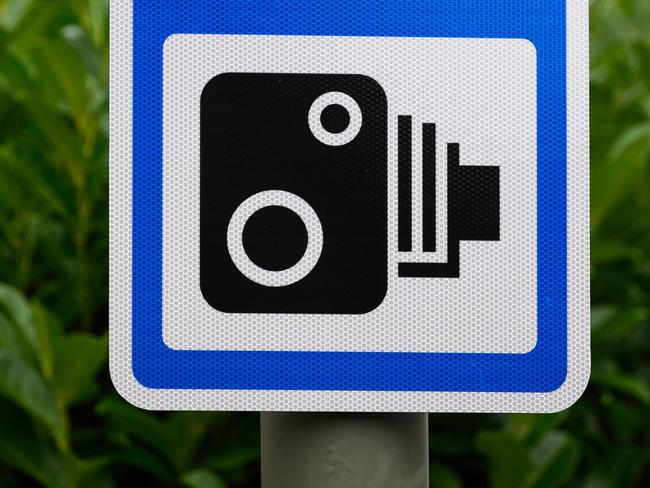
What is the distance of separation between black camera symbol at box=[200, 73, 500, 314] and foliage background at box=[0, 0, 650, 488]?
0.79 m

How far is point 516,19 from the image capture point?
90 cm

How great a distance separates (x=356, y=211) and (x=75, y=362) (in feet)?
2.98

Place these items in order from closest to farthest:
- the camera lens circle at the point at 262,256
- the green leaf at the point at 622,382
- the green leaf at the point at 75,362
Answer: the camera lens circle at the point at 262,256
the green leaf at the point at 75,362
the green leaf at the point at 622,382

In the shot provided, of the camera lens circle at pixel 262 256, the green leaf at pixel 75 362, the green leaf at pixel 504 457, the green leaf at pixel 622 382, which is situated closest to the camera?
the camera lens circle at pixel 262 256

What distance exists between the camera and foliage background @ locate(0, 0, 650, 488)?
167cm

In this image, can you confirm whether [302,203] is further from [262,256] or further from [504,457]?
[504,457]

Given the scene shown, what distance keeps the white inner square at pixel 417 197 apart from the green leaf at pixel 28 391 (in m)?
0.82

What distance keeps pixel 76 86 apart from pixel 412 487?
122 centimetres

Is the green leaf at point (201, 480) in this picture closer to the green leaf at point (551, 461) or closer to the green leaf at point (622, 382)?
the green leaf at point (551, 461)

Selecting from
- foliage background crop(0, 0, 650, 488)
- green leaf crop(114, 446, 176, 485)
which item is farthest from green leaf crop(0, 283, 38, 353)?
green leaf crop(114, 446, 176, 485)

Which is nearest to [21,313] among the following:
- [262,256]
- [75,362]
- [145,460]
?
[75,362]

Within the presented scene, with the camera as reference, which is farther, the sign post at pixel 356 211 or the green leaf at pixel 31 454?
the green leaf at pixel 31 454

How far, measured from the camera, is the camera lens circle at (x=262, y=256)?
35.0 inches

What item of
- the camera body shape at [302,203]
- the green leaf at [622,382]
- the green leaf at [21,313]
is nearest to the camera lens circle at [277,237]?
the camera body shape at [302,203]
